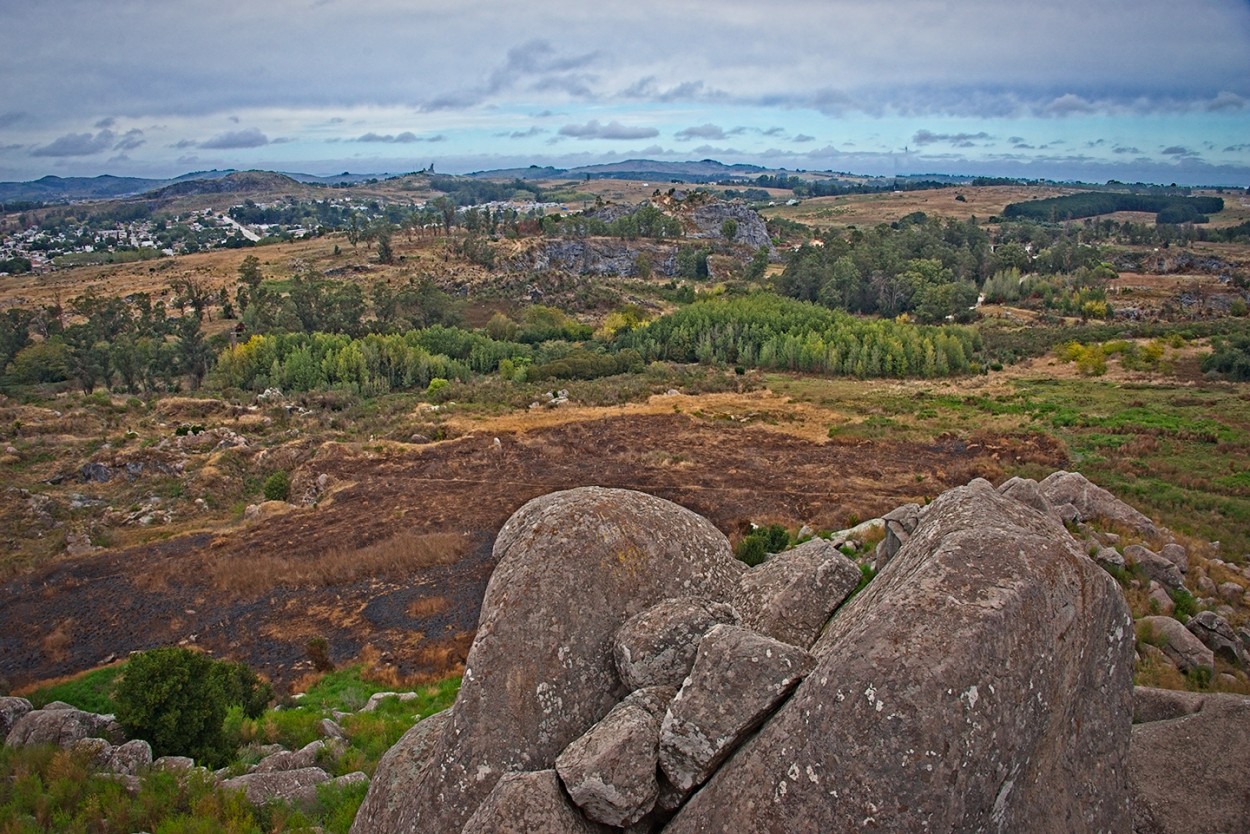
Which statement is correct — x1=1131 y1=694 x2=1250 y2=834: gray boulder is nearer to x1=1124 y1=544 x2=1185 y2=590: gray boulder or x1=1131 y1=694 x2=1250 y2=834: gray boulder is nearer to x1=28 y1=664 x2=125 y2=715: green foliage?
x1=1124 y1=544 x2=1185 y2=590: gray boulder

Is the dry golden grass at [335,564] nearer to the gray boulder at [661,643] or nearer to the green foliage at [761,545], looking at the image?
the green foliage at [761,545]

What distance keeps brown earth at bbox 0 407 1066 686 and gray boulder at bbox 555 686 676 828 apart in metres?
12.6

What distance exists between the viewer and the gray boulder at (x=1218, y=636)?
41.3 ft

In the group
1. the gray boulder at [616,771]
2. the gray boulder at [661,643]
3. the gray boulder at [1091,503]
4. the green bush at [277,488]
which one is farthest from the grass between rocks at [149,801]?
the green bush at [277,488]

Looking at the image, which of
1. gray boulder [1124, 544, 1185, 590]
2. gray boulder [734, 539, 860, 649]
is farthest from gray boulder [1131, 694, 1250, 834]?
gray boulder [1124, 544, 1185, 590]

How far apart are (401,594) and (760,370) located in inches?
1824

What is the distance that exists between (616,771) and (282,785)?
6998 mm

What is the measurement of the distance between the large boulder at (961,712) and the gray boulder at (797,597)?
1.34 meters

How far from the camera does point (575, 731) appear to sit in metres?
6.78

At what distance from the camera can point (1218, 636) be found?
12.9 m

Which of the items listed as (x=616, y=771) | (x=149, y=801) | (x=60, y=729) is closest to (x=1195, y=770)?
(x=616, y=771)

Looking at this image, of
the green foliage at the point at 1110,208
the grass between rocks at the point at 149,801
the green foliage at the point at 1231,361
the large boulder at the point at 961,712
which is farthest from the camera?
the green foliage at the point at 1110,208

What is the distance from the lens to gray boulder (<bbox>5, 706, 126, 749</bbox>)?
37.1ft

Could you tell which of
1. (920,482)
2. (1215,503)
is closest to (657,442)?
(920,482)
